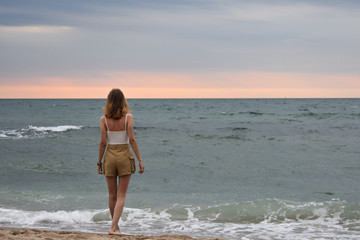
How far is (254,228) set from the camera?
7633 mm

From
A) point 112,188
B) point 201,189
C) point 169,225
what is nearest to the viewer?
point 112,188

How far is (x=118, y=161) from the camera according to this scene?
5496mm

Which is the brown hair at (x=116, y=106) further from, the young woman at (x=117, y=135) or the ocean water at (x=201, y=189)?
the ocean water at (x=201, y=189)

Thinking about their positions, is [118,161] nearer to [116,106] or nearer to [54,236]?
[116,106]

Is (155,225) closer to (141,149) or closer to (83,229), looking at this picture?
(83,229)

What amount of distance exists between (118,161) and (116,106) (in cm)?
72

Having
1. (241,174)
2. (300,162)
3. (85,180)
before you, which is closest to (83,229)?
(85,180)

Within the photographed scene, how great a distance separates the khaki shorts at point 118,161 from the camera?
5496 millimetres

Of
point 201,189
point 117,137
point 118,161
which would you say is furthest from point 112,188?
point 201,189

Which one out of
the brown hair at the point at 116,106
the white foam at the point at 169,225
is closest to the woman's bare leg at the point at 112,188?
the brown hair at the point at 116,106

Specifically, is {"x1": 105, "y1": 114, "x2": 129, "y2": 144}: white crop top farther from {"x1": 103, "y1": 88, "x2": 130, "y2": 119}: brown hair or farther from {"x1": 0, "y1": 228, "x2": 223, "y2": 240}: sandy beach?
{"x1": 0, "y1": 228, "x2": 223, "y2": 240}: sandy beach

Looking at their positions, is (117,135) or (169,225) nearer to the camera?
(117,135)

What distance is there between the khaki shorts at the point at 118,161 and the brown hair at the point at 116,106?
417mm

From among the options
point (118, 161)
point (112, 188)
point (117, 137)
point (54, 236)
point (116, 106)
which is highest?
point (116, 106)
